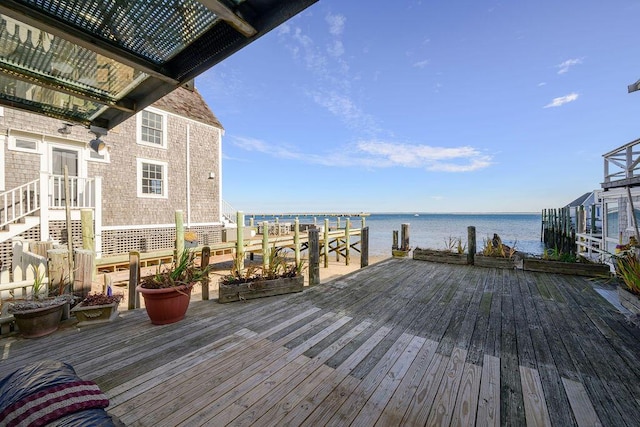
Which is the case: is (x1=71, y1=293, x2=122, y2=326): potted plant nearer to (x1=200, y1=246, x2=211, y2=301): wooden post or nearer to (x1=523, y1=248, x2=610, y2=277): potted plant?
(x1=200, y1=246, x2=211, y2=301): wooden post

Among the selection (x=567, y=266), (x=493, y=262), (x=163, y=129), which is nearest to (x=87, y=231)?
(x=163, y=129)

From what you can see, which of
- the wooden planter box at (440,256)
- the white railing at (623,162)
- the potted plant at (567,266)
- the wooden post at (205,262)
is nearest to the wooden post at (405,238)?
the wooden planter box at (440,256)

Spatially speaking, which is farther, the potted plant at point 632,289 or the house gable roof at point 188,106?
the house gable roof at point 188,106

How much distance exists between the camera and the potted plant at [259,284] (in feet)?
15.3

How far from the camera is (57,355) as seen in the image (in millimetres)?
2871

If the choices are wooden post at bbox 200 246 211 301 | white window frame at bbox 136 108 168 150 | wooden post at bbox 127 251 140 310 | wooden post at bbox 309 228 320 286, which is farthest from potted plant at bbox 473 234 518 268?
white window frame at bbox 136 108 168 150

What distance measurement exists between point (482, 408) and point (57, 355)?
4.32 meters

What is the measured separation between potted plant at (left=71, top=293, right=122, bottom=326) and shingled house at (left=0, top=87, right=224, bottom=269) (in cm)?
453

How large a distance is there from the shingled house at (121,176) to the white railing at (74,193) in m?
0.03

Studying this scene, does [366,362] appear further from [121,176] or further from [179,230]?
[121,176]

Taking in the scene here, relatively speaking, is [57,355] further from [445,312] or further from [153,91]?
[445,312]

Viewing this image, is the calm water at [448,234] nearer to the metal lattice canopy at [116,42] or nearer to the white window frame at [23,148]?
the metal lattice canopy at [116,42]

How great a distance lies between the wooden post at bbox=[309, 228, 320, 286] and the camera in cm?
566

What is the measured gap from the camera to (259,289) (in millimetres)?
4809
